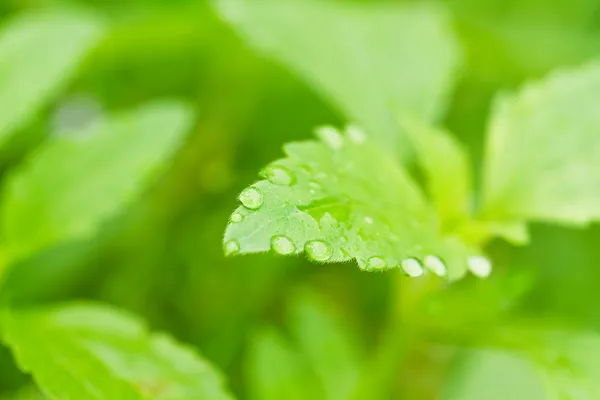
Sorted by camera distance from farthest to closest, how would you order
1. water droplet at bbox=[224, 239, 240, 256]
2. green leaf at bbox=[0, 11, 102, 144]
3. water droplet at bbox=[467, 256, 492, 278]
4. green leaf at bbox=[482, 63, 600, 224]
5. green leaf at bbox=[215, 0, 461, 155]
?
green leaf at bbox=[215, 0, 461, 155] < green leaf at bbox=[0, 11, 102, 144] < green leaf at bbox=[482, 63, 600, 224] < water droplet at bbox=[467, 256, 492, 278] < water droplet at bbox=[224, 239, 240, 256]

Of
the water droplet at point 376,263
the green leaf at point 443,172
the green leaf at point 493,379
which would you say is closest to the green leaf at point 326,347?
the green leaf at point 493,379

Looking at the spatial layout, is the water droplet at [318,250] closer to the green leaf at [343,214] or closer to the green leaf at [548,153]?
the green leaf at [343,214]

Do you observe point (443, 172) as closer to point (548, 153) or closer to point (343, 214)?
point (548, 153)

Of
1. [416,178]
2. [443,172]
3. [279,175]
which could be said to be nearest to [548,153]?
[443,172]

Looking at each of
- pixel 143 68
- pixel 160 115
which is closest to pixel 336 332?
pixel 160 115

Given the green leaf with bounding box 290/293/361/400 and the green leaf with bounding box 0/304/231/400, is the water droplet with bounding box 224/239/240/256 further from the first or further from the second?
the green leaf with bounding box 290/293/361/400

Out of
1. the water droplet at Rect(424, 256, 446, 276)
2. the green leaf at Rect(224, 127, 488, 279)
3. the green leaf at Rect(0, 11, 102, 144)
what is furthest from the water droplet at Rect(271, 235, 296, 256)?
the green leaf at Rect(0, 11, 102, 144)

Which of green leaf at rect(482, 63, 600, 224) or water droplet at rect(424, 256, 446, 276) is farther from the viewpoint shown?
green leaf at rect(482, 63, 600, 224)

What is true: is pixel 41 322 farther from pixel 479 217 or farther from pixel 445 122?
pixel 445 122
